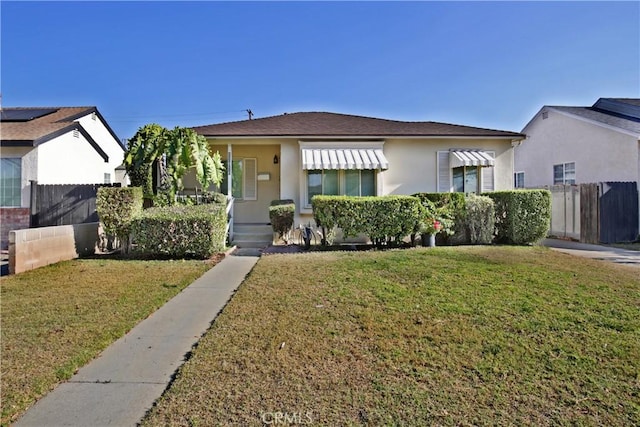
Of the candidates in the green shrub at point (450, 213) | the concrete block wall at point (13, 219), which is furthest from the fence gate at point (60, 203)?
the green shrub at point (450, 213)

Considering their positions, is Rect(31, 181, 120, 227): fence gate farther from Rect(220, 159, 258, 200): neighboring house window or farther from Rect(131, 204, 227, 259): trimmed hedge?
Rect(220, 159, 258, 200): neighboring house window

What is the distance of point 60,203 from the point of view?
1370cm

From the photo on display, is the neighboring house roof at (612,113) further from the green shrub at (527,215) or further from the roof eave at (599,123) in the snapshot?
the green shrub at (527,215)

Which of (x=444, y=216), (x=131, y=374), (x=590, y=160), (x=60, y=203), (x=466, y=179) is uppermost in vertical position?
(x=590, y=160)

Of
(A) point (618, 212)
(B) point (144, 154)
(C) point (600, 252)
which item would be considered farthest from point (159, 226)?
(A) point (618, 212)

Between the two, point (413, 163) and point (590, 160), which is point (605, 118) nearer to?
point (590, 160)

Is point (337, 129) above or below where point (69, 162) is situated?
above

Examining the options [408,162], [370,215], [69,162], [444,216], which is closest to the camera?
[370,215]

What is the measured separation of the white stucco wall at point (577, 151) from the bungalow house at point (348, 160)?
5363 millimetres

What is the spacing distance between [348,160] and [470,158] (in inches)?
202

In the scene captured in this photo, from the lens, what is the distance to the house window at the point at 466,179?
15.1 metres

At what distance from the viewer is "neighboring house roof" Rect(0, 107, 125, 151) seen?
13.4 m

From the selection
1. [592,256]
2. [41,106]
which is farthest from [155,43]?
[592,256]

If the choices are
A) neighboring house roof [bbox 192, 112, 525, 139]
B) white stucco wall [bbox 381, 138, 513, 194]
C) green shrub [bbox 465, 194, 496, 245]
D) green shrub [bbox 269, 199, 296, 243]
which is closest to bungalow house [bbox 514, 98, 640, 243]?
neighboring house roof [bbox 192, 112, 525, 139]
